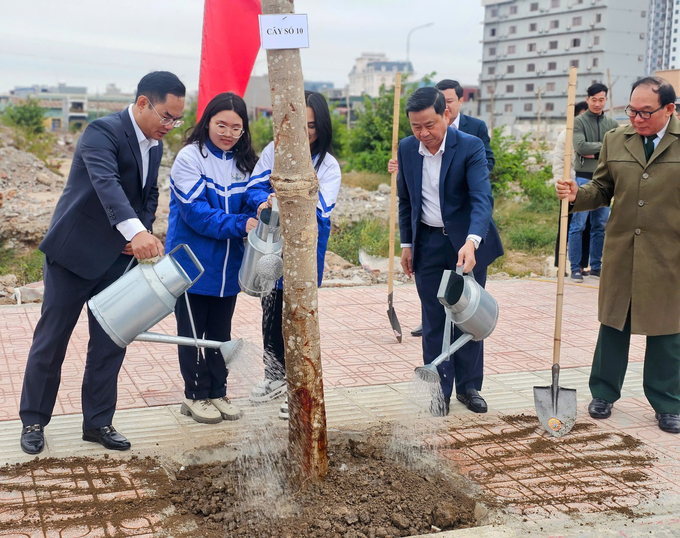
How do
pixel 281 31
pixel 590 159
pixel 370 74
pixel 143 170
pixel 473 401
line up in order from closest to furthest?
pixel 281 31
pixel 143 170
pixel 473 401
pixel 590 159
pixel 370 74

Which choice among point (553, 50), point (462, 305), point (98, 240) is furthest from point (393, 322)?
point (553, 50)

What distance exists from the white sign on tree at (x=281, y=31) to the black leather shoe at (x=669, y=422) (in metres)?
2.87

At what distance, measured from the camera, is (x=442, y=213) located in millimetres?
3965

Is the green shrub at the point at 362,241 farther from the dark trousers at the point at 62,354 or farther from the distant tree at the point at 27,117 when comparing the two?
the distant tree at the point at 27,117

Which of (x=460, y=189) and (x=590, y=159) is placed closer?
(x=460, y=189)

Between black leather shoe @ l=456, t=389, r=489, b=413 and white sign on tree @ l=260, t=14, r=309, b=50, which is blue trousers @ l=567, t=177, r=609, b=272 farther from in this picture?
white sign on tree @ l=260, t=14, r=309, b=50

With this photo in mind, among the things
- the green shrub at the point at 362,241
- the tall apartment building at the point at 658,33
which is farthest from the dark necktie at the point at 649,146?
the tall apartment building at the point at 658,33

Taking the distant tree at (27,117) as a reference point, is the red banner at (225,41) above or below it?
below

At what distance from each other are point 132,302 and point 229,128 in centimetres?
111

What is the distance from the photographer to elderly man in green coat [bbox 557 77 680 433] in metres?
3.82

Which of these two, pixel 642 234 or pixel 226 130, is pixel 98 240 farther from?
pixel 642 234

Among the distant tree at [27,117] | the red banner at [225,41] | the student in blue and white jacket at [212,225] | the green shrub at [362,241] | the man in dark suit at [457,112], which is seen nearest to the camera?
the student in blue and white jacket at [212,225]

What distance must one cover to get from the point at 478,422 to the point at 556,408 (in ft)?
1.42

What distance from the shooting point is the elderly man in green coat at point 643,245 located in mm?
3824
